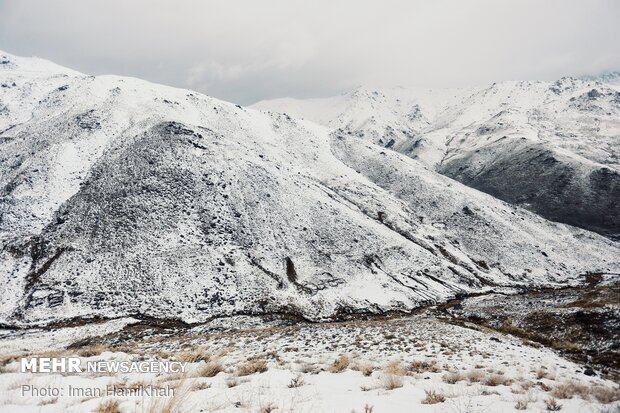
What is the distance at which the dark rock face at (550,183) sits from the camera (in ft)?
322

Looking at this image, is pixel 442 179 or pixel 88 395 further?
pixel 442 179

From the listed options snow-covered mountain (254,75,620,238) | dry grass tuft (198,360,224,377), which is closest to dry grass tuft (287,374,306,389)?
dry grass tuft (198,360,224,377)

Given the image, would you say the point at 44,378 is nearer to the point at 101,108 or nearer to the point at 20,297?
the point at 20,297

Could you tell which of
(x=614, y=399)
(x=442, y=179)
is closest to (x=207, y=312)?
(x=614, y=399)

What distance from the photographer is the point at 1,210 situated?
159ft

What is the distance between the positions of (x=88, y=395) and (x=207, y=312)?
32328mm

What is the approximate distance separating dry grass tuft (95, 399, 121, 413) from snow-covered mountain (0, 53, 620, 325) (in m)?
32.2

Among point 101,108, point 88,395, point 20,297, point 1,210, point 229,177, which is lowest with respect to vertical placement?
point 20,297

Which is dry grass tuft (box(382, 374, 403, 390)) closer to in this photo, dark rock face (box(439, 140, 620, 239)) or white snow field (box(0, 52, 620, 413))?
white snow field (box(0, 52, 620, 413))

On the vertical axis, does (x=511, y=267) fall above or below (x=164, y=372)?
below

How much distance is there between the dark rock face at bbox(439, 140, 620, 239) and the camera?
98.2m

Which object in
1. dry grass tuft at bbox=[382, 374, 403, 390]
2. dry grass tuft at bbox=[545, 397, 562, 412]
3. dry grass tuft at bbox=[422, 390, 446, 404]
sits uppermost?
dry grass tuft at bbox=[422, 390, 446, 404]

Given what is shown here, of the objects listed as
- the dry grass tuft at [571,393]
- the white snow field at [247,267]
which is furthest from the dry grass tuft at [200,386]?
the dry grass tuft at [571,393]

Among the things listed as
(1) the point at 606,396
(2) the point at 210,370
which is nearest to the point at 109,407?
(2) the point at 210,370
